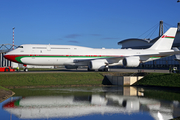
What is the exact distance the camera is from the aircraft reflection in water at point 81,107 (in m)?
14.3

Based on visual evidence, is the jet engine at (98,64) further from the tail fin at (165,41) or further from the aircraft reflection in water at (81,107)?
the aircraft reflection in water at (81,107)

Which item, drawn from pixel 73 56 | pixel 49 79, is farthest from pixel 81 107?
pixel 73 56

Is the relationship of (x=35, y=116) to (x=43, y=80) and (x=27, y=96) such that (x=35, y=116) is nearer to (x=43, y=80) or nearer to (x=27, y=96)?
(x=27, y=96)

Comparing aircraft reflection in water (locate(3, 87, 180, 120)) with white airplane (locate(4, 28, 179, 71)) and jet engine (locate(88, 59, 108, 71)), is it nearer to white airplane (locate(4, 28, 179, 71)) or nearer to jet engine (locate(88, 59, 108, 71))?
jet engine (locate(88, 59, 108, 71))

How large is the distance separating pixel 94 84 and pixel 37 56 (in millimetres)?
12346

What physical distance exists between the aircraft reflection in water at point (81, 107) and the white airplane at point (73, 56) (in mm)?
17552

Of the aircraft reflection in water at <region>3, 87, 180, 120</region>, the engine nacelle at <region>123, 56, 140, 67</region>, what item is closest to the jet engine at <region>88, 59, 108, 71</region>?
the engine nacelle at <region>123, 56, 140, 67</region>

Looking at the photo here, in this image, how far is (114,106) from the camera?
54.5ft

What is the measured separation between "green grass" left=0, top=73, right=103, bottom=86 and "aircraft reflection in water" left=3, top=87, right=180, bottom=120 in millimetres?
8467

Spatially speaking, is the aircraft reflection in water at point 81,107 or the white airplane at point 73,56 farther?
the white airplane at point 73,56

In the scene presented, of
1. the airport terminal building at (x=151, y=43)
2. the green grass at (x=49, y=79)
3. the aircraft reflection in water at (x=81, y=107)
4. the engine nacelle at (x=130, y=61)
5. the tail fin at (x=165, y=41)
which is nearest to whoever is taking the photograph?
the aircraft reflection in water at (x=81, y=107)

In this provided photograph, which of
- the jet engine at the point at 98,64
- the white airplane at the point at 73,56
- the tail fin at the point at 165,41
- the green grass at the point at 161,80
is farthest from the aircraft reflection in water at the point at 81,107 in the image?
the tail fin at the point at 165,41

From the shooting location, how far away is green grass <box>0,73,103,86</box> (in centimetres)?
2738

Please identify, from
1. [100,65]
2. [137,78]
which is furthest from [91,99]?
[100,65]
